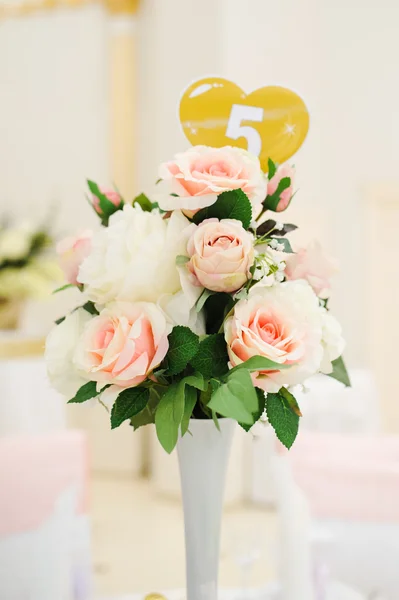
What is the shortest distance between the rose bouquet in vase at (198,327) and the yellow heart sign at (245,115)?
0.60 ft

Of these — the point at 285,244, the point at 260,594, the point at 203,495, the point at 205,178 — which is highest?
the point at 205,178

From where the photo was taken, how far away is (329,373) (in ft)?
3.12

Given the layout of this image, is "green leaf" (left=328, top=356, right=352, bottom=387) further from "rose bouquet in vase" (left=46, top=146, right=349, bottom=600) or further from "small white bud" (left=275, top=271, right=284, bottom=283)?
"small white bud" (left=275, top=271, right=284, bottom=283)

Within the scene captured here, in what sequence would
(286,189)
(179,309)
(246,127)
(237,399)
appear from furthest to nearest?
(246,127) → (286,189) → (179,309) → (237,399)

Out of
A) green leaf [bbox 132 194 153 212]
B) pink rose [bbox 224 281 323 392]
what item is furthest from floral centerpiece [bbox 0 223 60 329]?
pink rose [bbox 224 281 323 392]

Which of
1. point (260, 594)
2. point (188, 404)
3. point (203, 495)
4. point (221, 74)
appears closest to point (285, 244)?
point (188, 404)

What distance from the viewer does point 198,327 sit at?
88 cm

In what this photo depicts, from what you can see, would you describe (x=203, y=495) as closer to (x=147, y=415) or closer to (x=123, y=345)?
(x=147, y=415)

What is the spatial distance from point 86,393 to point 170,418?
147 mm

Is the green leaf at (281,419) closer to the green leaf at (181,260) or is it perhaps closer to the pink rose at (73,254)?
the green leaf at (181,260)

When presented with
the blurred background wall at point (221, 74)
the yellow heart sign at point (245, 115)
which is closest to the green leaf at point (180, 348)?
the yellow heart sign at point (245, 115)

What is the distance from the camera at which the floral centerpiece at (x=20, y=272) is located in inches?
116

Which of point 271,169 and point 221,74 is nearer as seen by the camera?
point 271,169

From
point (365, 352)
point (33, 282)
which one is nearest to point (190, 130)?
point (33, 282)
